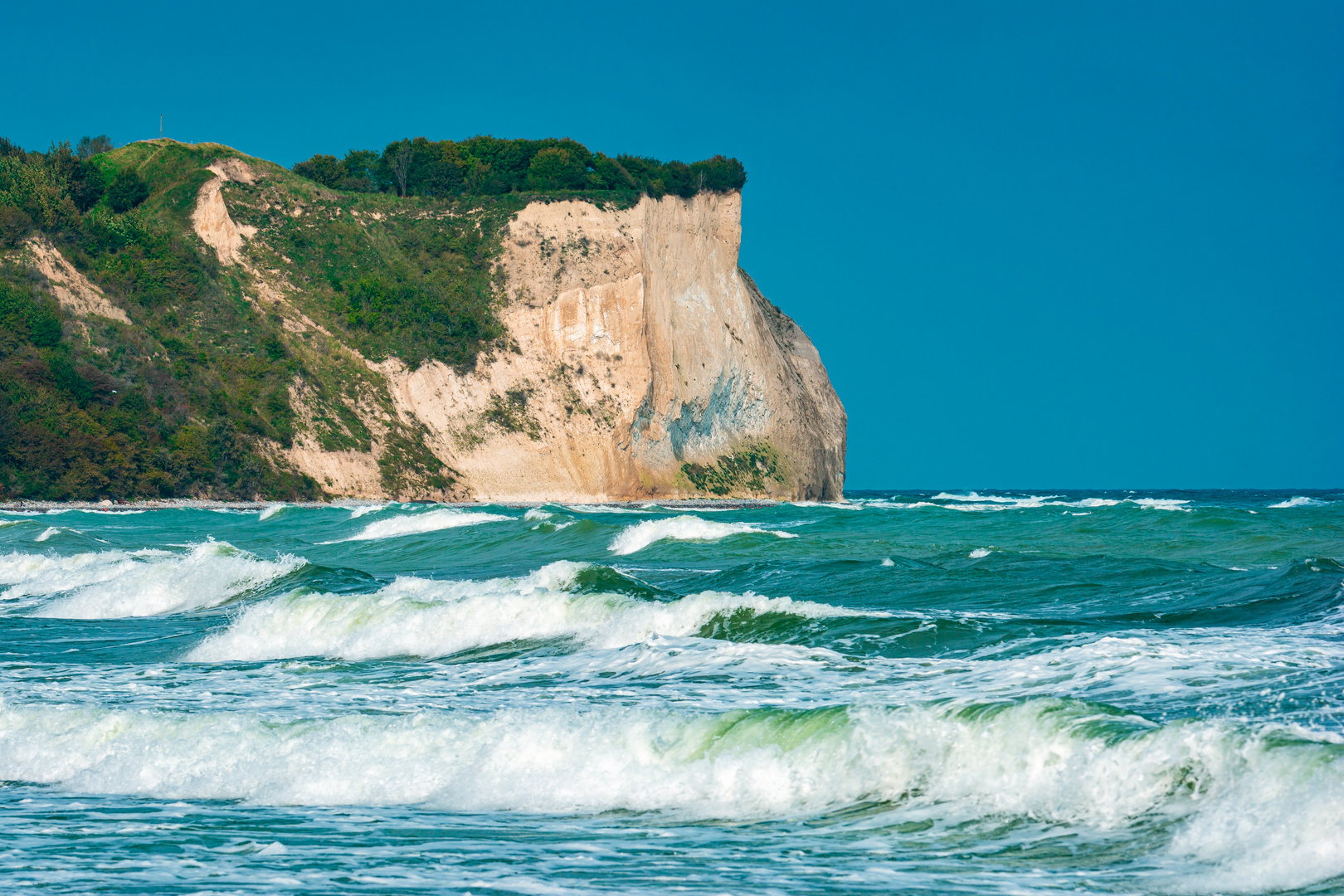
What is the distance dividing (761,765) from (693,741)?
582 mm

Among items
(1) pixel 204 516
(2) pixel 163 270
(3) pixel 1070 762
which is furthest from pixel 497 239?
(3) pixel 1070 762

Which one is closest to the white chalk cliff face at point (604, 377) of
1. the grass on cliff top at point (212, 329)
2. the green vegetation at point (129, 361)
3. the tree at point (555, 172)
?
the grass on cliff top at point (212, 329)

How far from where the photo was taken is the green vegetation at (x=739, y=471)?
2670 inches

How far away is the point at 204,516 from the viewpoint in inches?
Result: 1673

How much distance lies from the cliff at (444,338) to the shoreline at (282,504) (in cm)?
132

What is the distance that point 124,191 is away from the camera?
215 ft

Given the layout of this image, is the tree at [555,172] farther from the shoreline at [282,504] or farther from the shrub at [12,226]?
the shrub at [12,226]

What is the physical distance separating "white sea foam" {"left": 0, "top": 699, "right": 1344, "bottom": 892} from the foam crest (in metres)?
3.82

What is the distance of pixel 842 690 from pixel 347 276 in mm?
63806

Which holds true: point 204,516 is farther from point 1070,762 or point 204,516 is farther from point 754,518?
point 1070,762

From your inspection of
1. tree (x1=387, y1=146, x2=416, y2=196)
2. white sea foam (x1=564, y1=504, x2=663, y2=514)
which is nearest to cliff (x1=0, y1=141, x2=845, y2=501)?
white sea foam (x1=564, y1=504, x2=663, y2=514)

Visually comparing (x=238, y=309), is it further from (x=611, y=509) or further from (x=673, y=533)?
(x=673, y=533)

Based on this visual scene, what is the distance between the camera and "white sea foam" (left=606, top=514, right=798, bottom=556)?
2679 centimetres

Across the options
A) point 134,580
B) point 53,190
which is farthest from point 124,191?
point 134,580
